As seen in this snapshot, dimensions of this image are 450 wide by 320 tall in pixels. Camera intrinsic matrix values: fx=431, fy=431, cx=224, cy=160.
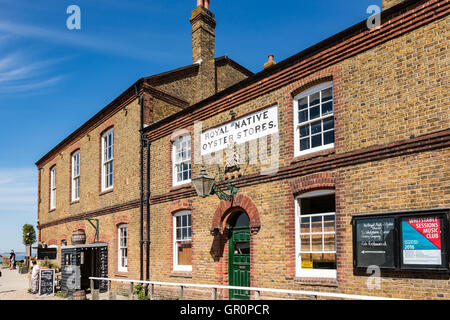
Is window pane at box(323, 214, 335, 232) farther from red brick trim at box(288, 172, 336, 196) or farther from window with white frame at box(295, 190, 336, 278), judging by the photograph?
red brick trim at box(288, 172, 336, 196)

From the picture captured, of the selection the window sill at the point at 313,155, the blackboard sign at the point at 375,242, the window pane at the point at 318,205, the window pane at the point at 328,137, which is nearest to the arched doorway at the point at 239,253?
the window pane at the point at 318,205

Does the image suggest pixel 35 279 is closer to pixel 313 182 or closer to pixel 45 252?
pixel 45 252

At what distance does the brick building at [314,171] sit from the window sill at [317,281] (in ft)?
0.09

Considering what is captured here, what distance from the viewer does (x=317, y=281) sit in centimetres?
888

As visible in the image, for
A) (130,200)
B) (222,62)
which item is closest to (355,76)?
(130,200)

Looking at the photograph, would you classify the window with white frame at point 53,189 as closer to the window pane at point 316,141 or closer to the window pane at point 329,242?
the window pane at point 316,141

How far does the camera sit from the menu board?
277 inches

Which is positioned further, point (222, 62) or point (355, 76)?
point (222, 62)

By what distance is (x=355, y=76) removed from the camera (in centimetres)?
870

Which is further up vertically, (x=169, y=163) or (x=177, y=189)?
(x=169, y=163)

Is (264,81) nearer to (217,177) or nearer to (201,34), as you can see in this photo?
(217,177)

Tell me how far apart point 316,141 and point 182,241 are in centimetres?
582

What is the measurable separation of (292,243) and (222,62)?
460 inches

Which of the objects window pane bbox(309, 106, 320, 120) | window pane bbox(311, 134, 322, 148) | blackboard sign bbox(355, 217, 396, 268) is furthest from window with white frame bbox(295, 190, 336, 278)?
window pane bbox(309, 106, 320, 120)
